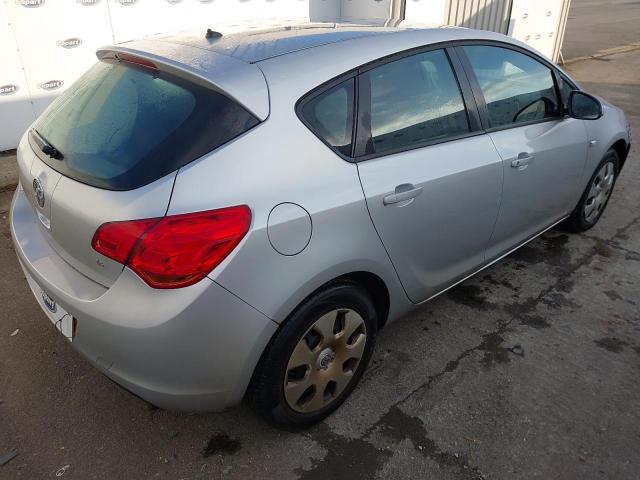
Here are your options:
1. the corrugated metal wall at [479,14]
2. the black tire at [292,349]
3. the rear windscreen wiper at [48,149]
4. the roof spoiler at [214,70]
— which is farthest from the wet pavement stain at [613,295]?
the corrugated metal wall at [479,14]

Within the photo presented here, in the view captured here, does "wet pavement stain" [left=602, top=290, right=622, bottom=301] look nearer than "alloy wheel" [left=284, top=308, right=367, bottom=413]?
No

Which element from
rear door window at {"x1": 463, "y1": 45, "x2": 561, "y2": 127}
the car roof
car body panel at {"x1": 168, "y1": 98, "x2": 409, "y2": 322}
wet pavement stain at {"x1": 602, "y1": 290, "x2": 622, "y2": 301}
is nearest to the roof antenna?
the car roof

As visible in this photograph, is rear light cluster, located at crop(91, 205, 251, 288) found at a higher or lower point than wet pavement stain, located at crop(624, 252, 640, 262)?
higher

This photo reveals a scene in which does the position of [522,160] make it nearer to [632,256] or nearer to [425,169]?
[425,169]

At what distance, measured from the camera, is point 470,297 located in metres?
3.32

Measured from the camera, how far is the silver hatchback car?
1.73 meters

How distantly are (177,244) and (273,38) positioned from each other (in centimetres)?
112

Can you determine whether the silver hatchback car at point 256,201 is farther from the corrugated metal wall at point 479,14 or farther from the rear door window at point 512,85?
the corrugated metal wall at point 479,14

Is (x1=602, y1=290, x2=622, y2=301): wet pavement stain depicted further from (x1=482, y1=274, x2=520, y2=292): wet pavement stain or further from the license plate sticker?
the license plate sticker

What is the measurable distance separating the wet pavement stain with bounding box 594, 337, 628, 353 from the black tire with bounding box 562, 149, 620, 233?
1.30 metres

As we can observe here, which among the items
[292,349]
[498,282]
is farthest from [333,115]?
[498,282]

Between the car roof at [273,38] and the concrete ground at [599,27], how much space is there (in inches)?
470

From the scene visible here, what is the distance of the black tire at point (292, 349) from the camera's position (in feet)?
6.42

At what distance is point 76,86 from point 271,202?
50.1 inches
